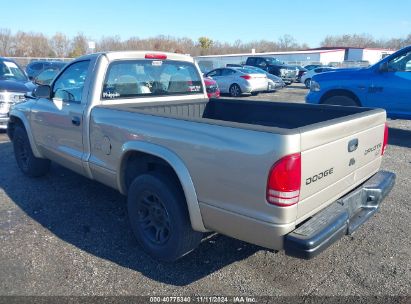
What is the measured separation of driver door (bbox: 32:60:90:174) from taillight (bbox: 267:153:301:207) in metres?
2.36

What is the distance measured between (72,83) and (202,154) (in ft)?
8.19

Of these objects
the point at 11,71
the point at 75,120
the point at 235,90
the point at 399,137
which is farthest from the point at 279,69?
the point at 75,120

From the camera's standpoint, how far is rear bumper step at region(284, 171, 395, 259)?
2.29 m

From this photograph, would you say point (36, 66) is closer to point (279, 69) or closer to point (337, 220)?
point (279, 69)

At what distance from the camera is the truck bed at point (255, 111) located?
371 cm

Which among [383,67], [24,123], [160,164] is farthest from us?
[383,67]

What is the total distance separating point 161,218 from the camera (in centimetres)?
317

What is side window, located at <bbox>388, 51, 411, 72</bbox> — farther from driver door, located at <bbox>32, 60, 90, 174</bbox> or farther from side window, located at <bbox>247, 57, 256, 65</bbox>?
side window, located at <bbox>247, 57, 256, 65</bbox>

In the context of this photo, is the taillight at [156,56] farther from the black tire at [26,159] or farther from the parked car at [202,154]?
the black tire at [26,159]

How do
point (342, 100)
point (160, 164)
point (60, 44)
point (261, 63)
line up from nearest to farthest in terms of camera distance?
point (160, 164) < point (342, 100) < point (261, 63) < point (60, 44)

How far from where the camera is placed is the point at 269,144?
2213mm

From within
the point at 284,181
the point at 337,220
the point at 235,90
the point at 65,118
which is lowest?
the point at 235,90

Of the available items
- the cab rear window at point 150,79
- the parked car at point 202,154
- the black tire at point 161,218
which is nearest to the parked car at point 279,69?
the cab rear window at point 150,79

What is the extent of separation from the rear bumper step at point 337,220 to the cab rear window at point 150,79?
2.48m
